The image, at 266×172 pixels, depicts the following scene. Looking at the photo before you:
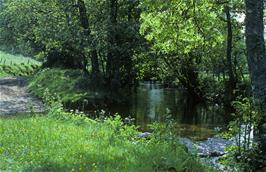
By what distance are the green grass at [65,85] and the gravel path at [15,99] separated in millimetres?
1012

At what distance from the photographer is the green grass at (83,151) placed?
8.76 meters

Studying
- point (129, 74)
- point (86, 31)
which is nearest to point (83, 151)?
point (86, 31)

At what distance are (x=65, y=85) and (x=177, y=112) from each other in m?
9.08

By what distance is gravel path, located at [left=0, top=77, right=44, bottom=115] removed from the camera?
2607 cm

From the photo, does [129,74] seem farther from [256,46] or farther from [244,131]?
[244,131]

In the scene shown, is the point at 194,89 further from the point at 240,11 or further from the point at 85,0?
the point at 85,0

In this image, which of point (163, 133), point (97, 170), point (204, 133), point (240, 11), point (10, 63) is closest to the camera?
point (97, 170)

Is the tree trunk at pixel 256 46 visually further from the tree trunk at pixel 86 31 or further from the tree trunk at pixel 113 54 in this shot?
the tree trunk at pixel 86 31

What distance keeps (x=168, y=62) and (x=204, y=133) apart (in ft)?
42.8

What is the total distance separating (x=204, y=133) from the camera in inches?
796

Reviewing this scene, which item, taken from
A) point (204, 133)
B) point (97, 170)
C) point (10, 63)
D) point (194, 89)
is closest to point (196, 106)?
point (194, 89)

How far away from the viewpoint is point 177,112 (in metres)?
26.6

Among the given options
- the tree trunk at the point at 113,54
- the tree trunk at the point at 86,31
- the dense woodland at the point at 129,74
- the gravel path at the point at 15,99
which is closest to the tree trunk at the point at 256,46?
the dense woodland at the point at 129,74

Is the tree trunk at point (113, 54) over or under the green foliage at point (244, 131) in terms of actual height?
over
